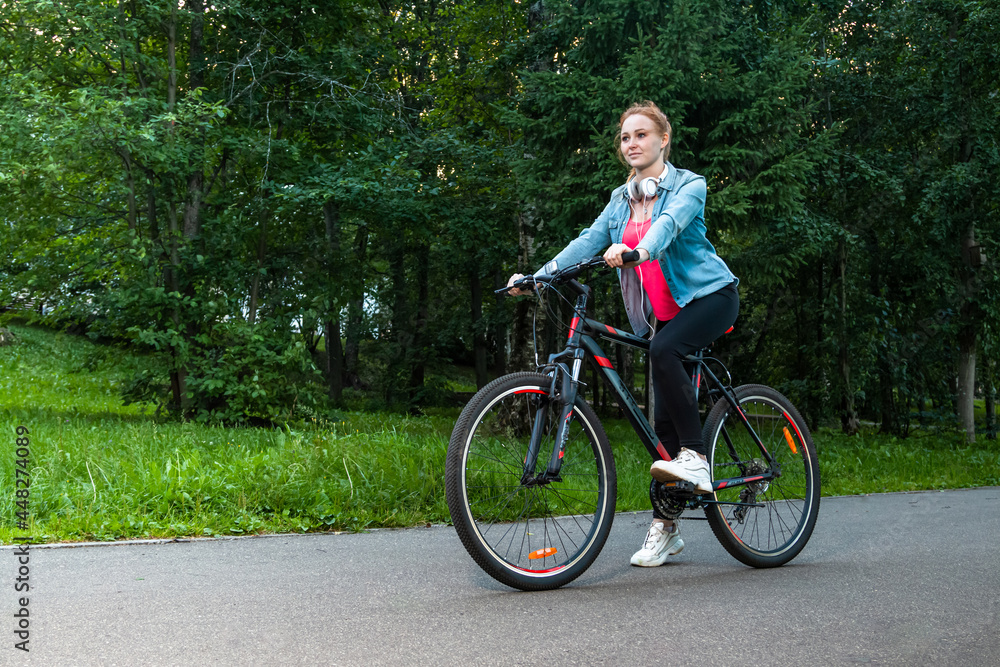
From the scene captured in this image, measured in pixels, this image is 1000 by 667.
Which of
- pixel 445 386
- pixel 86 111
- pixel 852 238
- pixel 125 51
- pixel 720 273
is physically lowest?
pixel 445 386

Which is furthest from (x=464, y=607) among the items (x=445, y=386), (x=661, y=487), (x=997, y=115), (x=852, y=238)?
(x=445, y=386)

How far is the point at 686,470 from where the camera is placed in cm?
384

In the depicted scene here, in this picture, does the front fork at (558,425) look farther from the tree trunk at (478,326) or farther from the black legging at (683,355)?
the tree trunk at (478,326)

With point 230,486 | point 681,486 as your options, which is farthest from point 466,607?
point 230,486

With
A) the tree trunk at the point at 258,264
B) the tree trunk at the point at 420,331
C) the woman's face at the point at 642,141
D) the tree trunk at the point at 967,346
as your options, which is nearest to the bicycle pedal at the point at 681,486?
the woman's face at the point at 642,141

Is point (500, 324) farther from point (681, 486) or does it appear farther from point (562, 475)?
point (562, 475)

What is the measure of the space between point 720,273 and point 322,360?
2529 cm

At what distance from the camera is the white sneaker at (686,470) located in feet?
12.5

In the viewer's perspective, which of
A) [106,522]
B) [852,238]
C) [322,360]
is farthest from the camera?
[322,360]

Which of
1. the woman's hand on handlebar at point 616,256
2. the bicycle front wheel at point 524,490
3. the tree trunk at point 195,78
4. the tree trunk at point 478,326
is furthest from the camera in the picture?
the tree trunk at point 478,326

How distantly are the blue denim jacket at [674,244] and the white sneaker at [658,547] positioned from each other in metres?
0.95

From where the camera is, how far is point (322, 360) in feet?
93.1

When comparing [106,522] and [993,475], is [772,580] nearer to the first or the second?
[106,522]

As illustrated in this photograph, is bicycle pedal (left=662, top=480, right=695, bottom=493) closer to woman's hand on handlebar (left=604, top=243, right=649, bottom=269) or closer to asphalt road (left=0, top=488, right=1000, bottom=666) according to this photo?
asphalt road (left=0, top=488, right=1000, bottom=666)
